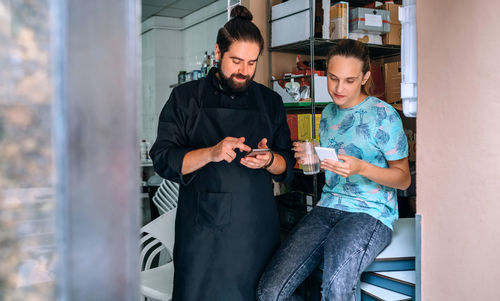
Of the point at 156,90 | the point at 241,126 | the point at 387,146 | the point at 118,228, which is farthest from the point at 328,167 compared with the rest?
the point at 156,90

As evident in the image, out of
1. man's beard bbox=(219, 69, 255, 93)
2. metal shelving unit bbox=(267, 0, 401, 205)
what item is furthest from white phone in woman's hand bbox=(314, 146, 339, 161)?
metal shelving unit bbox=(267, 0, 401, 205)

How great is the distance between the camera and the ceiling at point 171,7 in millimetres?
6344

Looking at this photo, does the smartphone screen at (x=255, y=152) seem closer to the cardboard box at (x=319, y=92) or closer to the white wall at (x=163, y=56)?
the cardboard box at (x=319, y=92)

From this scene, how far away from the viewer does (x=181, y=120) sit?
6.19 ft

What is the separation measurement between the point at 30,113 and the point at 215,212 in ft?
4.47

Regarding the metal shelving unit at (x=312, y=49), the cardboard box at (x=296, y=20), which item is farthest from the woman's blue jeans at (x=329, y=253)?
the cardboard box at (x=296, y=20)

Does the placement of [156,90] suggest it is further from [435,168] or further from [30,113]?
[30,113]

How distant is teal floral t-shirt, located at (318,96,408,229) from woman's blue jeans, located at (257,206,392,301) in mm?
60

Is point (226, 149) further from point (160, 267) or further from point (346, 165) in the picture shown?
point (160, 267)

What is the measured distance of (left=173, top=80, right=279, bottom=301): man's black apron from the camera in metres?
1.81

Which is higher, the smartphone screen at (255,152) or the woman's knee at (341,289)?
the smartphone screen at (255,152)

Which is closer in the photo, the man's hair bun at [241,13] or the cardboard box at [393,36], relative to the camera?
the man's hair bun at [241,13]

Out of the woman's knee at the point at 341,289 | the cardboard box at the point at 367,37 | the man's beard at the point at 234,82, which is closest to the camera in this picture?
the woman's knee at the point at 341,289

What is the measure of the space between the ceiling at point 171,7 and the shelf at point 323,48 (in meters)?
2.93
